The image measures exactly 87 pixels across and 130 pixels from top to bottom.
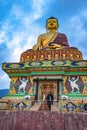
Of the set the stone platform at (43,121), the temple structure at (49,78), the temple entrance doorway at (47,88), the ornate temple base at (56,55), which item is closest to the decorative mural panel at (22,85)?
the temple structure at (49,78)

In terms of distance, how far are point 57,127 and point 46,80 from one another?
7.08 meters

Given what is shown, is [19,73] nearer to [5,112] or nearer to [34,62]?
[34,62]

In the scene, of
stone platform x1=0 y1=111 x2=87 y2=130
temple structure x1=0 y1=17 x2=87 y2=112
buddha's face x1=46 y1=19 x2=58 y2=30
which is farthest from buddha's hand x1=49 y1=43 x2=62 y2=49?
stone platform x1=0 y1=111 x2=87 y2=130

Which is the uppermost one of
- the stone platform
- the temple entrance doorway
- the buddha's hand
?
the buddha's hand

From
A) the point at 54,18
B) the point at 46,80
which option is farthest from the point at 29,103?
the point at 54,18

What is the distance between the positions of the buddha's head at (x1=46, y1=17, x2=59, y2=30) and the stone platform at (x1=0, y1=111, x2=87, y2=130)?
12.6 m

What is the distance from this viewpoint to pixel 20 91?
1362cm

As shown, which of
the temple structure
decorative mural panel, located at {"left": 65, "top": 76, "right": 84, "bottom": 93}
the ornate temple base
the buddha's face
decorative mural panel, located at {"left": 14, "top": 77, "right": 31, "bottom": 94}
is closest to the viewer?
the temple structure

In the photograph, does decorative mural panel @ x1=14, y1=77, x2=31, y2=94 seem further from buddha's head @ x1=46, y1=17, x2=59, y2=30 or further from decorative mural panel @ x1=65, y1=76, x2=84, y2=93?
buddha's head @ x1=46, y1=17, x2=59, y2=30

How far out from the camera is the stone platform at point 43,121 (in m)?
6.60

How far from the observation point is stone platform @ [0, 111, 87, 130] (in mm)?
6602

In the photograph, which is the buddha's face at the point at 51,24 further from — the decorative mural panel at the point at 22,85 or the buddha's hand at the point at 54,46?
the decorative mural panel at the point at 22,85

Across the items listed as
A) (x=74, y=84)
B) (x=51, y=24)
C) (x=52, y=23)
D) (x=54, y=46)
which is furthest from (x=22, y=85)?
(x=52, y=23)

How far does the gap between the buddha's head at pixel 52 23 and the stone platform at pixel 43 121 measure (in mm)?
12591
